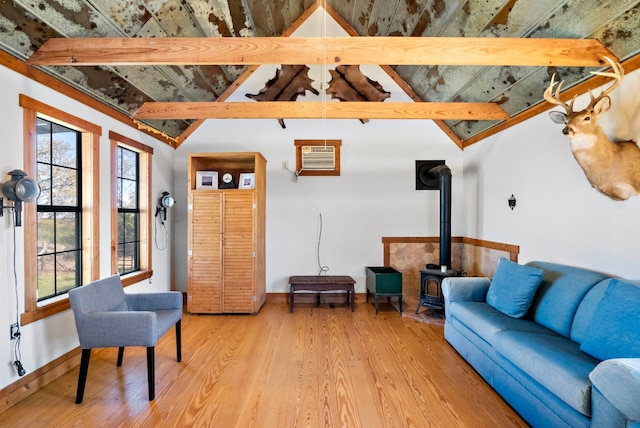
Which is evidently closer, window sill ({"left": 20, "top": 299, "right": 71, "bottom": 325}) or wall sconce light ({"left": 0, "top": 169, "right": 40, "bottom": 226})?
wall sconce light ({"left": 0, "top": 169, "right": 40, "bottom": 226})

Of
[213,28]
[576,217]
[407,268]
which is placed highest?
[213,28]

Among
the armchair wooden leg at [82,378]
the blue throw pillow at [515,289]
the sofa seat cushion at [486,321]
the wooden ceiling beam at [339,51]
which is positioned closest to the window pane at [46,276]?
the armchair wooden leg at [82,378]

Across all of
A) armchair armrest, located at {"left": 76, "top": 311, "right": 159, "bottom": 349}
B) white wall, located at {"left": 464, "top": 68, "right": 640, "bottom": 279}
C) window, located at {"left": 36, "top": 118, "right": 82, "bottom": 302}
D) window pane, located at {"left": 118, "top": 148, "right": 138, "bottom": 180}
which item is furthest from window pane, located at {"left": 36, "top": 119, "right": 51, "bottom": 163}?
white wall, located at {"left": 464, "top": 68, "right": 640, "bottom": 279}

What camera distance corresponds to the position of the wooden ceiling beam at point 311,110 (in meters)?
3.46

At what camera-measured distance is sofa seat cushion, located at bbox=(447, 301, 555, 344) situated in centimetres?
238

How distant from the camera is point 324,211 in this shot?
193 inches

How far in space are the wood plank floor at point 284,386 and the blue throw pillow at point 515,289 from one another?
66 cm

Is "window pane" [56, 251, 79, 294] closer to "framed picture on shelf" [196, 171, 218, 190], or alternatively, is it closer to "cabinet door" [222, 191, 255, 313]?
"cabinet door" [222, 191, 255, 313]

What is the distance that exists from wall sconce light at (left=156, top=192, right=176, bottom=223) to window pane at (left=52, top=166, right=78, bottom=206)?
4.23ft

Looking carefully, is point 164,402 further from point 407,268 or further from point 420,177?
point 420,177

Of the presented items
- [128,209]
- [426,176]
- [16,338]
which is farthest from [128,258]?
[426,176]

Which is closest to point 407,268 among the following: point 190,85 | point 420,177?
point 420,177

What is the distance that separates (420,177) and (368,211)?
996mm

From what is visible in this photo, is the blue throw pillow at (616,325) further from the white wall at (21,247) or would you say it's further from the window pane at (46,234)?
the window pane at (46,234)
